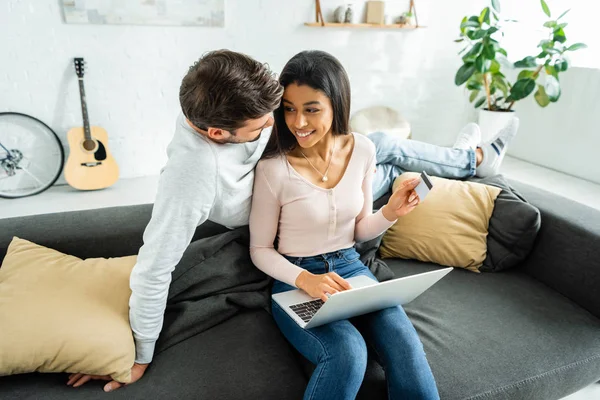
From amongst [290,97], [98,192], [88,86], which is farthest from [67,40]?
[290,97]

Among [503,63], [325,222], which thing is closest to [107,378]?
[325,222]

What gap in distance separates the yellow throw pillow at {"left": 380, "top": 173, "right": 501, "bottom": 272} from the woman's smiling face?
2.11ft

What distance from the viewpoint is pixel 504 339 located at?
4.05 ft

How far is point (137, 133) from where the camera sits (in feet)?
9.92

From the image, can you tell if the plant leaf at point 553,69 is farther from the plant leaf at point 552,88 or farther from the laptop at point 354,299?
the laptop at point 354,299

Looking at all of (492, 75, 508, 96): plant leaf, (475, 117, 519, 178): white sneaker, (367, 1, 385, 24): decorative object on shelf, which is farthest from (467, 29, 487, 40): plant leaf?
(475, 117, 519, 178): white sneaker

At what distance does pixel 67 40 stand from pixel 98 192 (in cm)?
99

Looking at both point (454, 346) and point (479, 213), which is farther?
point (479, 213)

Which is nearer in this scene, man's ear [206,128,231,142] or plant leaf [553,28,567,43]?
man's ear [206,128,231,142]

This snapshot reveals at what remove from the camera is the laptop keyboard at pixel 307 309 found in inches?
42.4

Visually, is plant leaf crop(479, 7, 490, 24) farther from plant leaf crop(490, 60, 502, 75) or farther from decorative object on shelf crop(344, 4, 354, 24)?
decorative object on shelf crop(344, 4, 354, 24)

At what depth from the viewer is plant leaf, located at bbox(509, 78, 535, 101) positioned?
296 centimetres

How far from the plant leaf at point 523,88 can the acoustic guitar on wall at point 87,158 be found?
2929 mm

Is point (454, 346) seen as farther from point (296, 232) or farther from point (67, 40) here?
point (67, 40)
